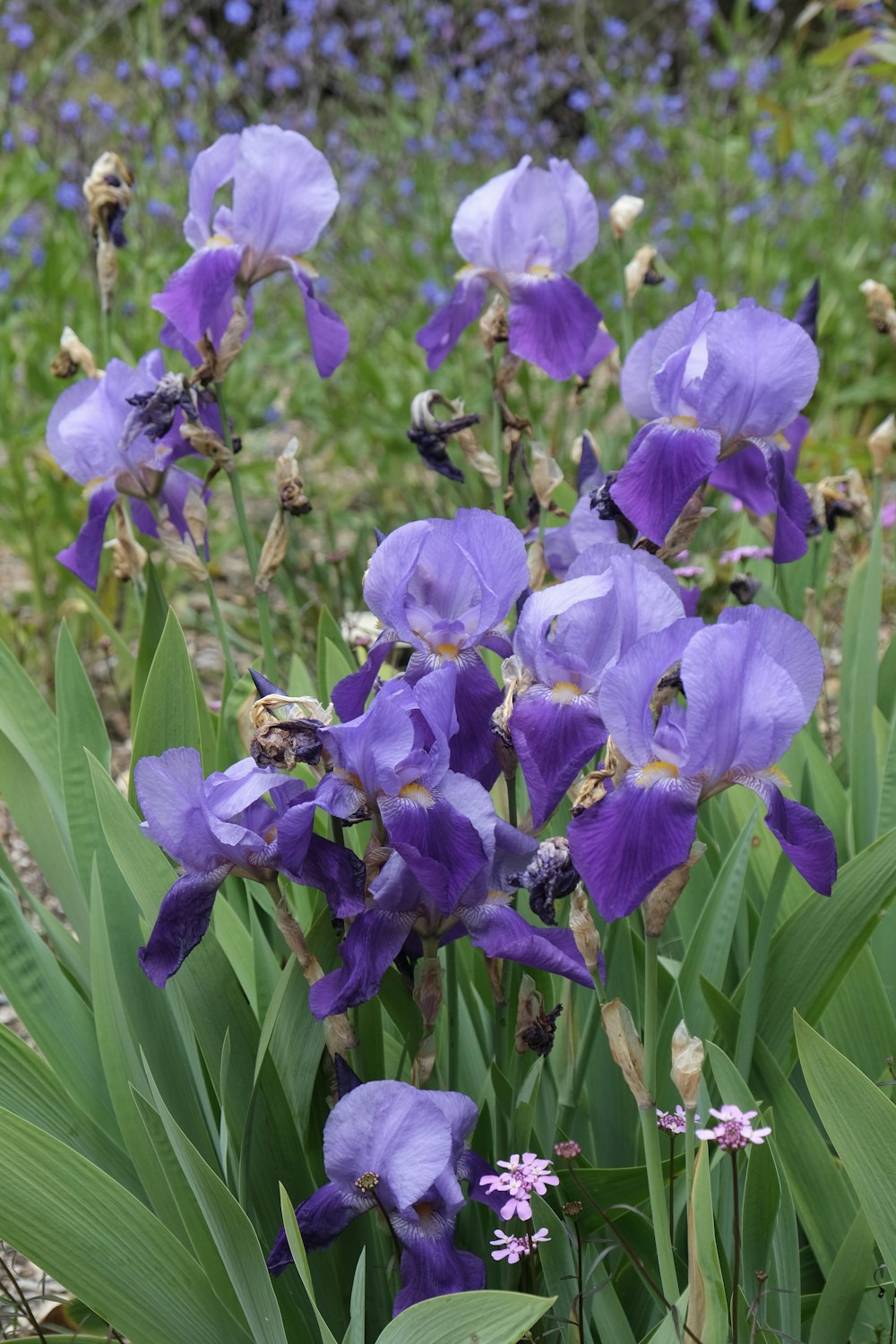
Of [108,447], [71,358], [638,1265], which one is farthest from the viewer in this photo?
[71,358]

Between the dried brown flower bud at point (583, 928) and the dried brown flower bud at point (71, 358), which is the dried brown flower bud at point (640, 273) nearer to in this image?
the dried brown flower bud at point (71, 358)

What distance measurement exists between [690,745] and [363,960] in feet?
1.08

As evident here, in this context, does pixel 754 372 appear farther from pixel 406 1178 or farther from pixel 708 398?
pixel 406 1178

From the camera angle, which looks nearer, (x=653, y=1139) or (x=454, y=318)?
(x=653, y=1139)

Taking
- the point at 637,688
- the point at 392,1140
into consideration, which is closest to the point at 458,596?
the point at 637,688

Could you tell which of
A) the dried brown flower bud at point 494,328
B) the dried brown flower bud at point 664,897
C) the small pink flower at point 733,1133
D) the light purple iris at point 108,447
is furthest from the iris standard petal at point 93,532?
the small pink flower at point 733,1133

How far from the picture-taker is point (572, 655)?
3.49ft

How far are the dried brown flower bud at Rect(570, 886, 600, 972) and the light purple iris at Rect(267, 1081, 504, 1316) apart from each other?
19cm

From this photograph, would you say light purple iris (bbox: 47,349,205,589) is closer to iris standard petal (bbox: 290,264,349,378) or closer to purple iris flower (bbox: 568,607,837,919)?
iris standard petal (bbox: 290,264,349,378)

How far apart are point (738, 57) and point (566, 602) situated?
5408 millimetres

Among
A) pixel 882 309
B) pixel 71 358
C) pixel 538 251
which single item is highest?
pixel 538 251

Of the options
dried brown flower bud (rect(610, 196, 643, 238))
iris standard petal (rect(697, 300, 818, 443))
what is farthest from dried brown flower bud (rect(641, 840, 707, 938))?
dried brown flower bud (rect(610, 196, 643, 238))

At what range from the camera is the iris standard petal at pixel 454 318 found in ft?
5.85

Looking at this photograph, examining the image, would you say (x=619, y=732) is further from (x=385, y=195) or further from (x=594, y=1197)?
(x=385, y=195)
